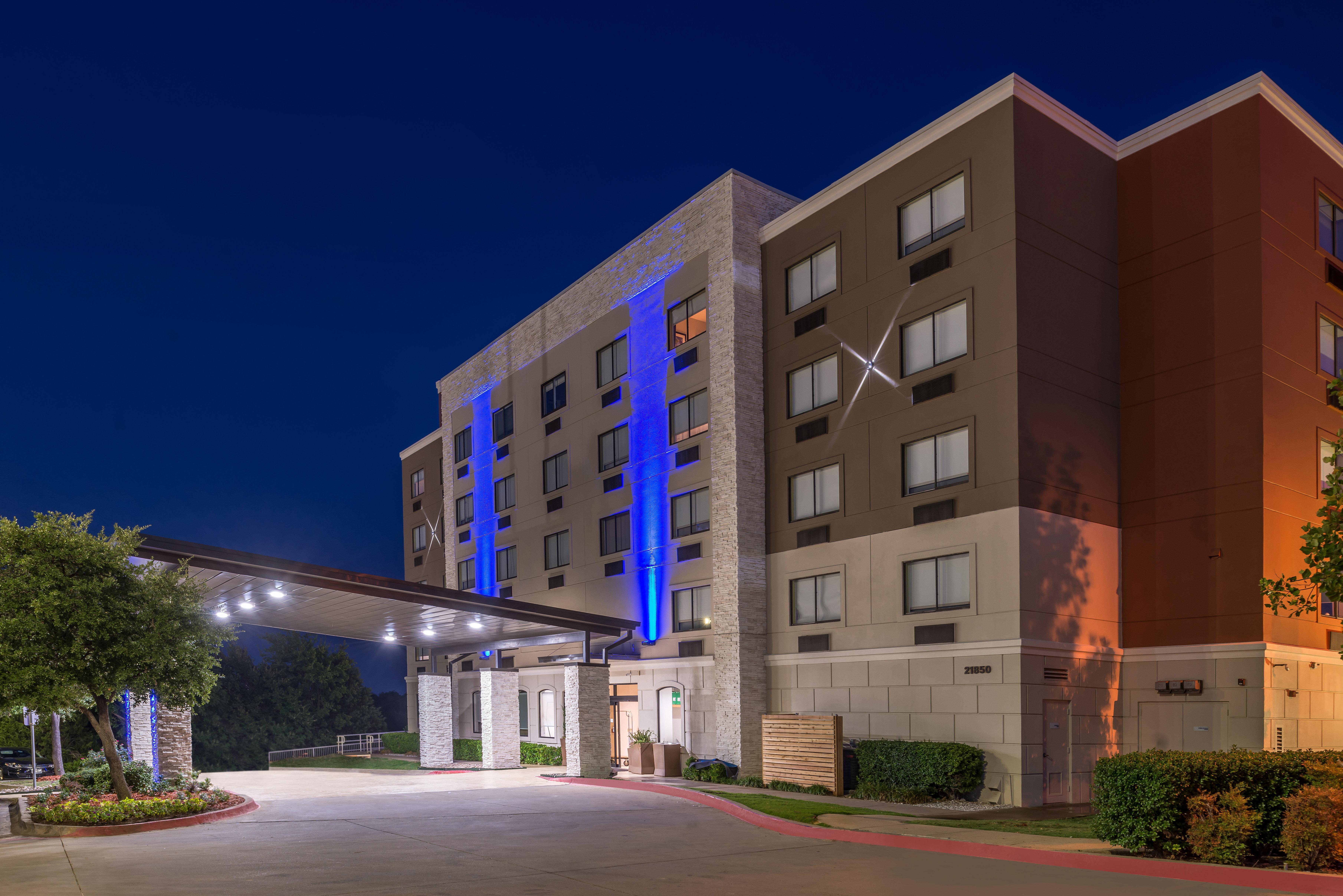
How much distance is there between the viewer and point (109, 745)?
20.2 meters

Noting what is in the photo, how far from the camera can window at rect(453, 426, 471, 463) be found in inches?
1855

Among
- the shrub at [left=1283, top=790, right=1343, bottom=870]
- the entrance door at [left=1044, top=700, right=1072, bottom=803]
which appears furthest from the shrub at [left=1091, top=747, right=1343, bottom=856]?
the entrance door at [left=1044, top=700, right=1072, bottom=803]

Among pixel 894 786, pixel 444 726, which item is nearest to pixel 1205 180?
pixel 894 786

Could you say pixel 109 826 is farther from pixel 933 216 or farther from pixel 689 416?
pixel 933 216

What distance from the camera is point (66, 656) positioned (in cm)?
1959

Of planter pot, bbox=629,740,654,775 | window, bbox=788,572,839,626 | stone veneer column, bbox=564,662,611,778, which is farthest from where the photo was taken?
planter pot, bbox=629,740,654,775

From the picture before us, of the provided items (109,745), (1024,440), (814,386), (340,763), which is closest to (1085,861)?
(1024,440)

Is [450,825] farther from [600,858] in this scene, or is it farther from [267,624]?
[267,624]

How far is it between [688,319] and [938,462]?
422 inches

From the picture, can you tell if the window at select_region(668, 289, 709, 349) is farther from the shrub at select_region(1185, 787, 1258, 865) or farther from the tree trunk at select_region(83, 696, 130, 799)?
the shrub at select_region(1185, 787, 1258, 865)

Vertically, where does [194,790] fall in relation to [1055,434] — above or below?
below

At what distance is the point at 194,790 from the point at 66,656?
3.89m

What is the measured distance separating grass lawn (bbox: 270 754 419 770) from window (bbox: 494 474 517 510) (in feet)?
34.9

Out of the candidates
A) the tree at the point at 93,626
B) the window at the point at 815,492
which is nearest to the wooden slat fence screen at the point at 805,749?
the window at the point at 815,492
